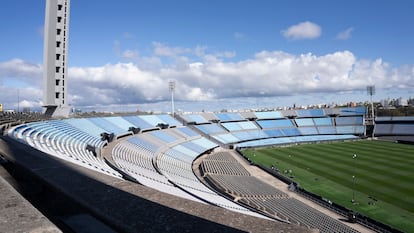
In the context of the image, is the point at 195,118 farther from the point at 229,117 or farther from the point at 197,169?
the point at 197,169

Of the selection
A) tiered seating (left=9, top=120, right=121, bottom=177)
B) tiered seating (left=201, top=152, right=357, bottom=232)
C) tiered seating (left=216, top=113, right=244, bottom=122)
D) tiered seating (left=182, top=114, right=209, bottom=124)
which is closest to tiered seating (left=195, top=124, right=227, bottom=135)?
tiered seating (left=182, top=114, right=209, bottom=124)

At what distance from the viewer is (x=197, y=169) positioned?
44.8 metres

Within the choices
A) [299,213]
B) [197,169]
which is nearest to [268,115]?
[197,169]

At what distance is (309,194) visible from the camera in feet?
104

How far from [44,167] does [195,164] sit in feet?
137

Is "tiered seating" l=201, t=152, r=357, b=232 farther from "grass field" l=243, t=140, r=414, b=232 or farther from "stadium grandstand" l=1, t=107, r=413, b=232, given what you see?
"grass field" l=243, t=140, r=414, b=232

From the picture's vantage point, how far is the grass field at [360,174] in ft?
94.0

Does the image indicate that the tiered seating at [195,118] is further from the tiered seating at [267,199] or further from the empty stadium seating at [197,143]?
the tiered seating at [267,199]

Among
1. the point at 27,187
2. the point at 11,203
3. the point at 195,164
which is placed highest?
the point at 11,203

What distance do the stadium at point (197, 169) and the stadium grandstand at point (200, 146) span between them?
19cm

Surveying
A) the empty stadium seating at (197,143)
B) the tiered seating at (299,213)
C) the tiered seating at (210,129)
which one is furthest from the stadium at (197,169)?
the tiered seating at (210,129)

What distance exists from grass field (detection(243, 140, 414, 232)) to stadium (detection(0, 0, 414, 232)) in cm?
17

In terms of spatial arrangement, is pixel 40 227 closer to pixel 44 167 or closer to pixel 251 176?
pixel 44 167

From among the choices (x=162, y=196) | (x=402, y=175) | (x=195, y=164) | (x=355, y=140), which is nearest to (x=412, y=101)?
(x=355, y=140)
